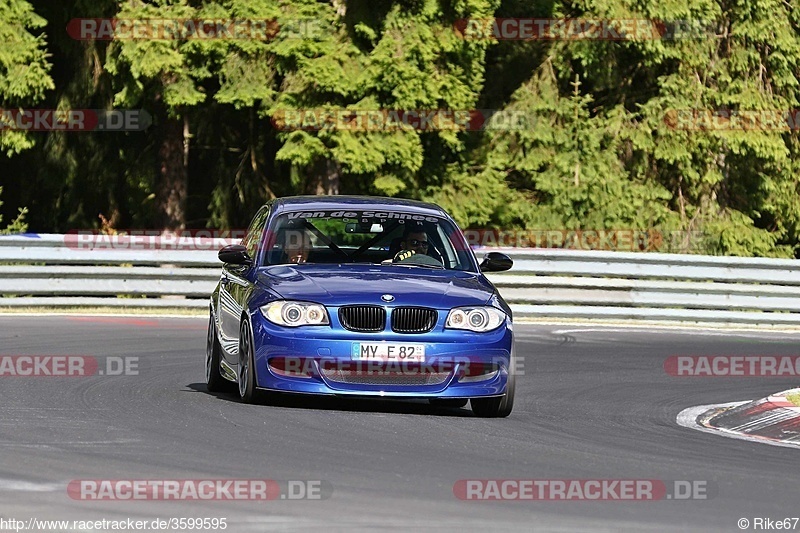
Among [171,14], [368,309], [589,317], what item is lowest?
[589,317]

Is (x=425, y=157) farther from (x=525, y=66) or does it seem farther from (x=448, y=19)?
(x=525, y=66)

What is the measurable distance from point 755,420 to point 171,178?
2225 centimetres

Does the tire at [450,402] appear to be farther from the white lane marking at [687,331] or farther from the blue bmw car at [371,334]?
the white lane marking at [687,331]

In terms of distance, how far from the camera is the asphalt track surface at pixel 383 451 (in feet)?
24.4

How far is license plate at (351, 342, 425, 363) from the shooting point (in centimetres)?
1108

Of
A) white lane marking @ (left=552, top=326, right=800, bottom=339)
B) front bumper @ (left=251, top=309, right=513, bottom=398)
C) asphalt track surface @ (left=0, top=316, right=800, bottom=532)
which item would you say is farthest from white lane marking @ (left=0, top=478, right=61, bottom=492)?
white lane marking @ (left=552, top=326, right=800, bottom=339)

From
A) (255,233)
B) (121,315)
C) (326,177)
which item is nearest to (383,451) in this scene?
(255,233)

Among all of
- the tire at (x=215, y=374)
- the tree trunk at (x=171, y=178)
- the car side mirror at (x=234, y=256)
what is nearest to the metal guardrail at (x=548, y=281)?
the tire at (x=215, y=374)

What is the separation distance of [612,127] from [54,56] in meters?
11.6

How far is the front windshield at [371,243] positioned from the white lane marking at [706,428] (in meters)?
1.95

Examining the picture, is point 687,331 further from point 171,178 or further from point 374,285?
point 171,178

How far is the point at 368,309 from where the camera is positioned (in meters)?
11.2

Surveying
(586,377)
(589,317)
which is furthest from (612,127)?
(586,377)

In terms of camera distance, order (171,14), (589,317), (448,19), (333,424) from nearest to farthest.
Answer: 1. (333,424)
2. (589,317)
3. (171,14)
4. (448,19)
